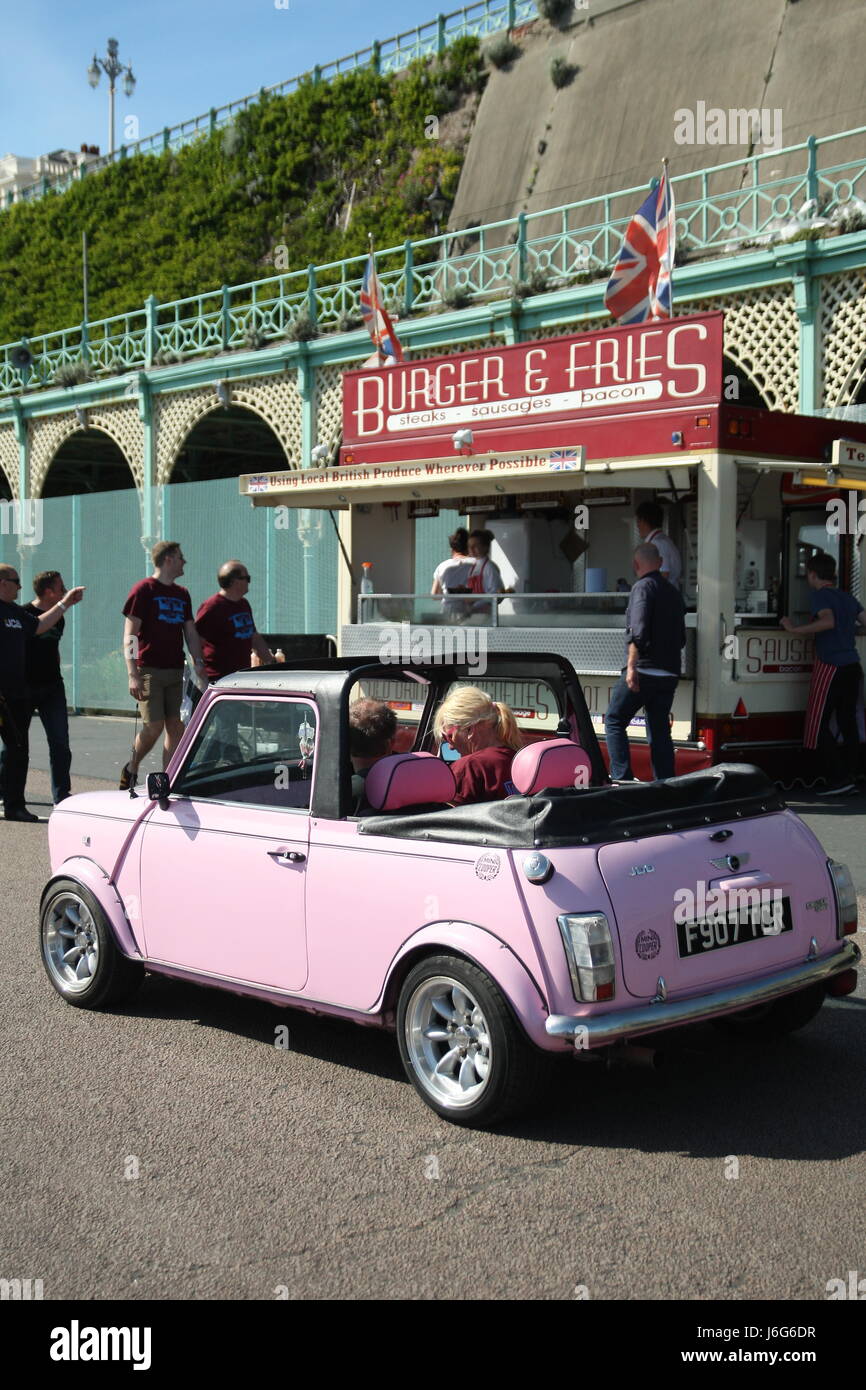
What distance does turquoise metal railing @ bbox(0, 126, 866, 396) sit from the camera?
18.4 metres

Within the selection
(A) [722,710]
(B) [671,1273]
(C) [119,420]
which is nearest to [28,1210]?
(B) [671,1273]

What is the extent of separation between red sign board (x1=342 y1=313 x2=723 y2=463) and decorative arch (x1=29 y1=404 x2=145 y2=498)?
601 inches

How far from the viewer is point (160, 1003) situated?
231 inches

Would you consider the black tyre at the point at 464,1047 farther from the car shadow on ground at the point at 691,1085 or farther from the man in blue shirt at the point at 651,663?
the man in blue shirt at the point at 651,663

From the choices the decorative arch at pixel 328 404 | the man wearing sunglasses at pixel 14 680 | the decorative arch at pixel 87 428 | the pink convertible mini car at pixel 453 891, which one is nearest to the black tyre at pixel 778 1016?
the pink convertible mini car at pixel 453 891

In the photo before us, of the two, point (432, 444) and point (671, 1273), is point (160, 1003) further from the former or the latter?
point (432, 444)

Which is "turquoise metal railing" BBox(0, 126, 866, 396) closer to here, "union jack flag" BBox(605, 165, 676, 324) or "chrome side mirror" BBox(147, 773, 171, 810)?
"union jack flag" BBox(605, 165, 676, 324)

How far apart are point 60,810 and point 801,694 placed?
744 cm

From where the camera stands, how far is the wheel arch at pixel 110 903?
5488 mm

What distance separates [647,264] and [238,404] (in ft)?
43.6

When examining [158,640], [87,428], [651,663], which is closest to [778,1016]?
[651,663]

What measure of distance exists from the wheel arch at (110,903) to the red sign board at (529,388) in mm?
7083

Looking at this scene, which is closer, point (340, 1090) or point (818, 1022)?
point (340, 1090)
